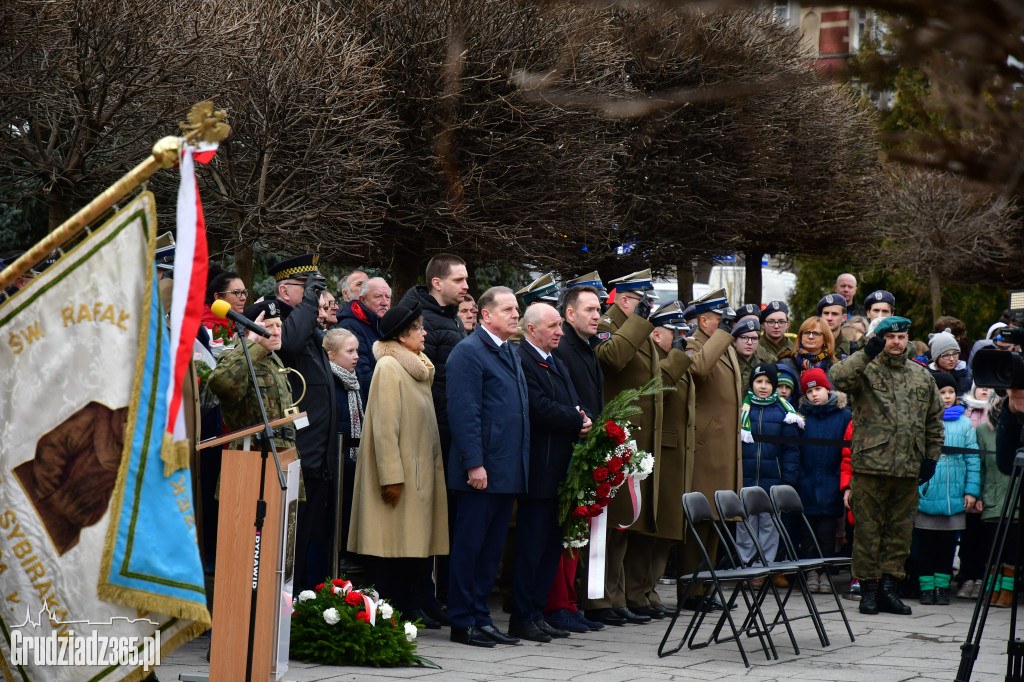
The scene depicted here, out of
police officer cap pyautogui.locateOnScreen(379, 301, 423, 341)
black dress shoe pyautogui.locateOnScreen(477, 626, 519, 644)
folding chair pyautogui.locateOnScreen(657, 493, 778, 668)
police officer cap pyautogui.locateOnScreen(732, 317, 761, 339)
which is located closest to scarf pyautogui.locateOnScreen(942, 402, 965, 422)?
police officer cap pyautogui.locateOnScreen(732, 317, 761, 339)

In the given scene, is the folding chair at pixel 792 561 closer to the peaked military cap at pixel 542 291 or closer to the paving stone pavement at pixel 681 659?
the paving stone pavement at pixel 681 659

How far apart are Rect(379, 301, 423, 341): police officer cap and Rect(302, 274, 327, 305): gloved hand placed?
1.49 feet

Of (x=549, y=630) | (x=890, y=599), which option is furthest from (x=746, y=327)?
(x=549, y=630)

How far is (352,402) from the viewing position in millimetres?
8250

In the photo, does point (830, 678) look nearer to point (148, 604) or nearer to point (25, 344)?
point (148, 604)

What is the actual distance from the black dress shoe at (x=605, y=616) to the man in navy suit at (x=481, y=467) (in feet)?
4.16

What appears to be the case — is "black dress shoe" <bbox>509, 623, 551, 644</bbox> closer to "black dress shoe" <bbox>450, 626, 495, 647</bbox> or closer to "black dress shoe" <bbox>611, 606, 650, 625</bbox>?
"black dress shoe" <bbox>450, 626, 495, 647</bbox>

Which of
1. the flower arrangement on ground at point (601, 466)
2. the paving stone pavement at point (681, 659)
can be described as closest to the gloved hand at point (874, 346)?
the paving stone pavement at point (681, 659)

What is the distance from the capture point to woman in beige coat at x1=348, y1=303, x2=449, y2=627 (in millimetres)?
7441

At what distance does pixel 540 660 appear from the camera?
23.3ft

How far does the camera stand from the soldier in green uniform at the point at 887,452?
9.17 meters

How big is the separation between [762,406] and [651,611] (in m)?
2.31

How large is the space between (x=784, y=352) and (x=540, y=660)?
5210mm

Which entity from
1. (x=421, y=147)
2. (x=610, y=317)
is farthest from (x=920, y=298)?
(x=610, y=317)
